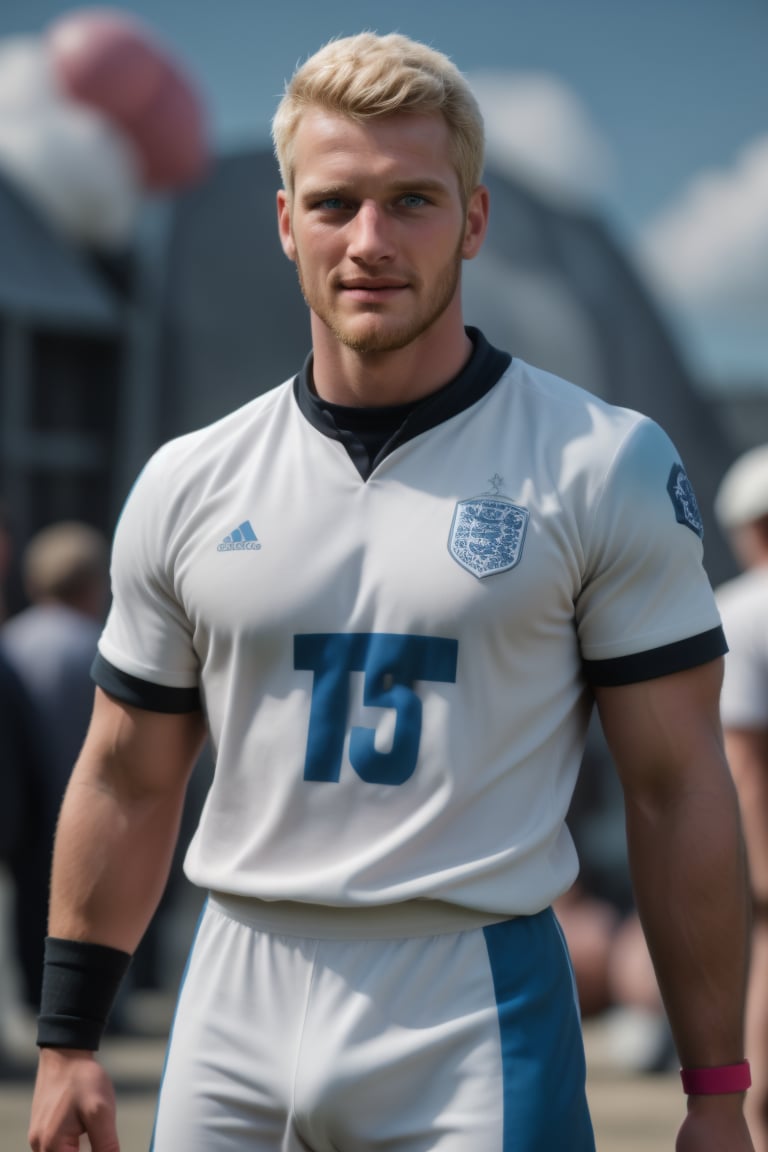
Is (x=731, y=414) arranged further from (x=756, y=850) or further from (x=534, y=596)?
(x=534, y=596)

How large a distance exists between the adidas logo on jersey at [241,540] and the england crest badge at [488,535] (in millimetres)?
257

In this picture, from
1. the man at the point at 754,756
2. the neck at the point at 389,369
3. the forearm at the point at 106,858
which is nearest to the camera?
the neck at the point at 389,369

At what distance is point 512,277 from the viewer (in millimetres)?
12844

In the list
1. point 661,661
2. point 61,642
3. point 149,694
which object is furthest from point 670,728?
point 61,642

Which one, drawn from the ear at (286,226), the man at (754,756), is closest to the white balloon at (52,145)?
the man at (754,756)

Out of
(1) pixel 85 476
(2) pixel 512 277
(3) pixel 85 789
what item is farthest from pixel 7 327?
(3) pixel 85 789

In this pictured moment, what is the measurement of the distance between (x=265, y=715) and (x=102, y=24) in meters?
9.60

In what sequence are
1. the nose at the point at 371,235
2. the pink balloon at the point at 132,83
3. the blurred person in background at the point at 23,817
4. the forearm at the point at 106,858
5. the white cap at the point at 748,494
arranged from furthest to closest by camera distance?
the pink balloon at the point at 132,83
the blurred person in background at the point at 23,817
the white cap at the point at 748,494
the forearm at the point at 106,858
the nose at the point at 371,235

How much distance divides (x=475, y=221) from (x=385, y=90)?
0.23 meters

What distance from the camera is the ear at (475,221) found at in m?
2.41

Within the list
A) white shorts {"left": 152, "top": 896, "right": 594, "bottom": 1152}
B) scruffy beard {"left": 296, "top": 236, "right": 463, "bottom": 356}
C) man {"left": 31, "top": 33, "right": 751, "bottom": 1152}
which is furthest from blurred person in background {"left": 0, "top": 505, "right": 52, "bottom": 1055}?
scruffy beard {"left": 296, "top": 236, "right": 463, "bottom": 356}

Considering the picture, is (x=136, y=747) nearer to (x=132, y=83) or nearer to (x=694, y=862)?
(x=694, y=862)

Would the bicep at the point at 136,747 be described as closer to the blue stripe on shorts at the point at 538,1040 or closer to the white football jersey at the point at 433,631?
the white football jersey at the point at 433,631

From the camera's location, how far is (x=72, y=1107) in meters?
2.42
